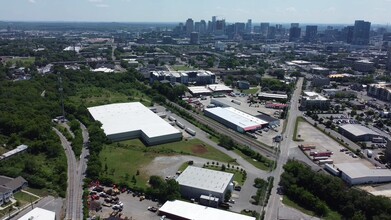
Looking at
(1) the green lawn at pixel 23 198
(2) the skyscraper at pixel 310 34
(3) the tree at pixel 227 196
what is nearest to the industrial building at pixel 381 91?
(3) the tree at pixel 227 196

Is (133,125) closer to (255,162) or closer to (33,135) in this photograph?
(33,135)

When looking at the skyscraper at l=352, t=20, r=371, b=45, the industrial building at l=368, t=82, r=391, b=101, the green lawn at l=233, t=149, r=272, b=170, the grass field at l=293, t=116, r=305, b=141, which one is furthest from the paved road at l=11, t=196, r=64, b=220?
the skyscraper at l=352, t=20, r=371, b=45

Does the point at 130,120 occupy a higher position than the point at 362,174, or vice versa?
the point at 130,120

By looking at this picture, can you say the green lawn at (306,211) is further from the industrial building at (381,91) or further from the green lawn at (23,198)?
the industrial building at (381,91)

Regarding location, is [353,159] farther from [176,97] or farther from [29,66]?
[29,66]

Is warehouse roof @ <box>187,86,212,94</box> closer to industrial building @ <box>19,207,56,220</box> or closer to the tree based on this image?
the tree

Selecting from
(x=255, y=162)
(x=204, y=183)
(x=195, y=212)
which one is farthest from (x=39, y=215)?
(x=255, y=162)
